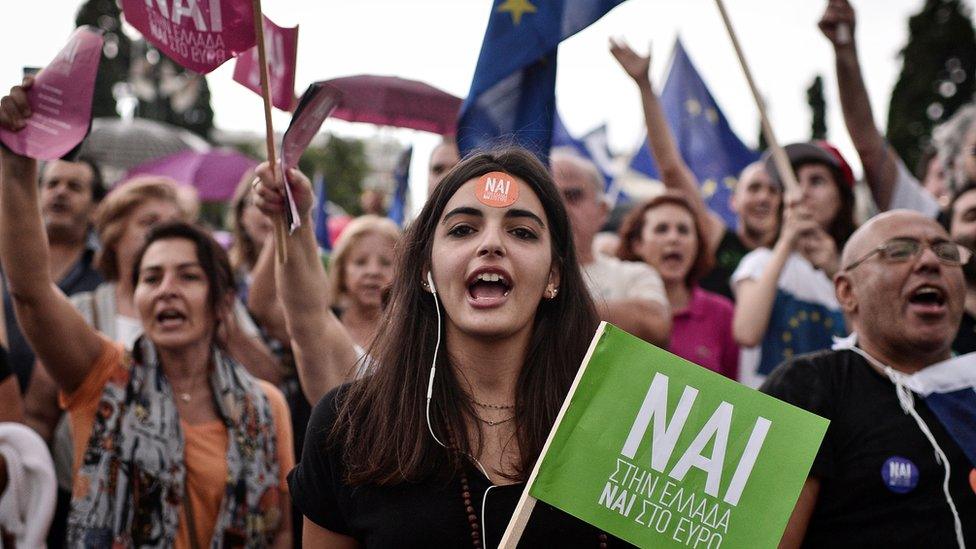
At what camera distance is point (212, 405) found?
3.97m

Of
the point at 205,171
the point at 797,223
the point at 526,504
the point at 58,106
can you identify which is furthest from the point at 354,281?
the point at 205,171

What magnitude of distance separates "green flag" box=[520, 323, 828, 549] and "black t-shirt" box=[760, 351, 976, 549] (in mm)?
902

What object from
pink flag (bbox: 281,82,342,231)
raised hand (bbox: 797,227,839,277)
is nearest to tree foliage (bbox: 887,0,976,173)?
raised hand (bbox: 797,227,839,277)

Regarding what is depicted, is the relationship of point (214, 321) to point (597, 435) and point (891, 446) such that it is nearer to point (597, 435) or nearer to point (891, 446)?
point (597, 435)

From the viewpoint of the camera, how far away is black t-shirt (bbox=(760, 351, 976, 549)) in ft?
10.0

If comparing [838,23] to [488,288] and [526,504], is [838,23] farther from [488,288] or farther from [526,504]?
[526,504]

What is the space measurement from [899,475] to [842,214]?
222cm

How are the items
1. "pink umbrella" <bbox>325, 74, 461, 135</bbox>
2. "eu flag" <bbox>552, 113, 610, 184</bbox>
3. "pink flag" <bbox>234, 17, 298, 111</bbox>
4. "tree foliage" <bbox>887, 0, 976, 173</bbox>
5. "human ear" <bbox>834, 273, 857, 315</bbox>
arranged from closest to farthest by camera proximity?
"pink flag" <bbox>234, 17, 298, 111</bbox>, "human ear" <bbox>834, 273, 857, 315</bbox>, "pink umbrella" <bbox>325, 74, 461, 135</bbox>, "eu flag" <bbox>552, 113, 610, 184</bbox>, "tree foliage" <bbox>887, 0, 976, 173</bbox>

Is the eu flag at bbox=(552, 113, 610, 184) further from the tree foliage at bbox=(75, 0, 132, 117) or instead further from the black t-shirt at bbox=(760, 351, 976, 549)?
the tree foliage at bbox=(75, 0, 132, 117)

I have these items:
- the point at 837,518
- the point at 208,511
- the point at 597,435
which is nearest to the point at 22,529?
the point at 208,511

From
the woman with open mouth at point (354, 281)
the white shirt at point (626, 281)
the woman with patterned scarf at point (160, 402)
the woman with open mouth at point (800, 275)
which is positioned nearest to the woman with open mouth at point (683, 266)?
the woman with open mouth at point (800, 275)

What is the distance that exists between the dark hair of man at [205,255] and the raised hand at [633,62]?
2171mm

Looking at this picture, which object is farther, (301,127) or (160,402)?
(160,402)

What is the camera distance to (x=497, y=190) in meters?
2.69
